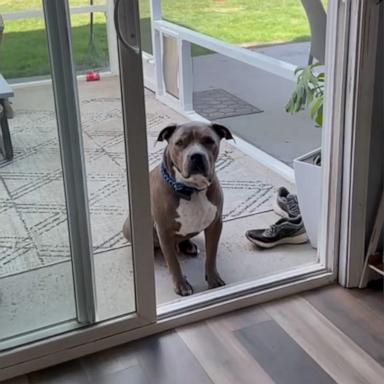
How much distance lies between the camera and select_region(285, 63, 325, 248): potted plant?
2.68m

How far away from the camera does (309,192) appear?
2.71 m

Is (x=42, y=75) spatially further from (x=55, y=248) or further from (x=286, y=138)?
(x=286, y=138)

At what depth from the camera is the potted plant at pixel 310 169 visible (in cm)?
268

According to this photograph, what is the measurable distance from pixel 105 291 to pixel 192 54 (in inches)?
108

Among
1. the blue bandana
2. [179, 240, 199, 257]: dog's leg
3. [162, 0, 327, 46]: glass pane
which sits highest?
[162, 0, 327, 46]: glass pane

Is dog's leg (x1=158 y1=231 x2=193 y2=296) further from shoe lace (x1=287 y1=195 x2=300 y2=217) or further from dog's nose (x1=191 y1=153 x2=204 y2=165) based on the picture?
shoe lace (x1=287 y1=195 x2=300 y2=217)

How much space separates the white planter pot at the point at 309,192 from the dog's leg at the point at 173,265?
2.04ft

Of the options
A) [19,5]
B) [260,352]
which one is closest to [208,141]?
[260,352]

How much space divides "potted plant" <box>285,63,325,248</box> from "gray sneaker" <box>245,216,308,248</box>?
7 cm

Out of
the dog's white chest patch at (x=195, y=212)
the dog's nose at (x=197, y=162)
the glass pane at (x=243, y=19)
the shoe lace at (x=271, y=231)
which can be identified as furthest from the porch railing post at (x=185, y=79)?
the dog's nose at (x=197, y=162)

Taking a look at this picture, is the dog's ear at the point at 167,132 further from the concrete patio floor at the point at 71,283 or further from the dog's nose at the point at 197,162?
the concrete patio floor at the point at 71,283

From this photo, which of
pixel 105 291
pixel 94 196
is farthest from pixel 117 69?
pixel 105 291

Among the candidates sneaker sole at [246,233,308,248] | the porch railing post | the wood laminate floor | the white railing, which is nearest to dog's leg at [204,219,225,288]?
the wood laminate floor

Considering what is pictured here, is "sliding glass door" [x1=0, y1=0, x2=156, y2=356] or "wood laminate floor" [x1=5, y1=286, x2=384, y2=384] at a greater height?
"sliding glass door" [x1=0, y1=0, x2=156, y2=356]
